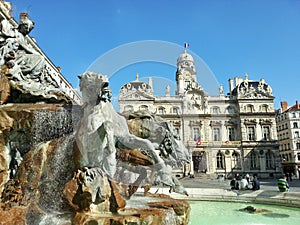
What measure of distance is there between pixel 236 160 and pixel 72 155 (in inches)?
1709

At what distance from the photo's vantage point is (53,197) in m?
5.01

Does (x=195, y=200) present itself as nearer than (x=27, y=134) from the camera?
No

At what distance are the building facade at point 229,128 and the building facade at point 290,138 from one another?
454 inches

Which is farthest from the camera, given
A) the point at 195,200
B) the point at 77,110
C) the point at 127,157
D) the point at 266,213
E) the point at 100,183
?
the point at 195,200

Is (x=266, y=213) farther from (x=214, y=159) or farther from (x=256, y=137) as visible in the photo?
(x=256, y=137)

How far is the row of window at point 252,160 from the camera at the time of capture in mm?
44125

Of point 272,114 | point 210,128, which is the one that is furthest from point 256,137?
point 210,128

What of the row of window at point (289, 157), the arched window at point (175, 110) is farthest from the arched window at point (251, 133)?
the row of window at point (289, 157)

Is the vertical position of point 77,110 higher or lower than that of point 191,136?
lower

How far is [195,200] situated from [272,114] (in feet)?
133

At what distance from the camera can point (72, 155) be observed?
5.11m

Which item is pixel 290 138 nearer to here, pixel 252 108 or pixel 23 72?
pixel 252 108

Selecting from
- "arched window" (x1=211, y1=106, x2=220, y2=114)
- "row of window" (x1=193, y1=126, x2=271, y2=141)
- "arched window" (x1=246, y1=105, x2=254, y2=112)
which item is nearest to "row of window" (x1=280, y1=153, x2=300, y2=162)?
"row of window" (x1=193, y1=126, x2=271, y2=141)

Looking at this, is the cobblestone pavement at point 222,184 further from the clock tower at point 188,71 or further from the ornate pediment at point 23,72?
the ornate pediment at point 23,72
